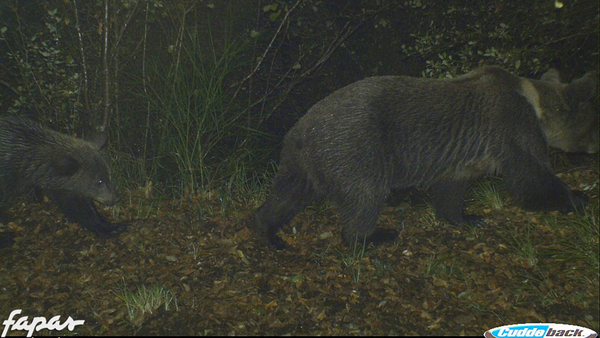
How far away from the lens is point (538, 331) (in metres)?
3.39

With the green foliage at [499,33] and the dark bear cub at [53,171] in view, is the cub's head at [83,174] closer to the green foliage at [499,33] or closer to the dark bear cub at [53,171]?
the dark bear cub at [53,171]

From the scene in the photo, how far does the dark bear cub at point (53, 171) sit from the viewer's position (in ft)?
17.5

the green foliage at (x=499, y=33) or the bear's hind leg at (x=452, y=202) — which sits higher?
the green foliage at (x=499, y=33)

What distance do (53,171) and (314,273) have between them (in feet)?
9.81

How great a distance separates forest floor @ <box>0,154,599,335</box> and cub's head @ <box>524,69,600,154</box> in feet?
1.00

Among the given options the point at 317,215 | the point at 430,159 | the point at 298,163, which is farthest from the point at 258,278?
the point at 430,159

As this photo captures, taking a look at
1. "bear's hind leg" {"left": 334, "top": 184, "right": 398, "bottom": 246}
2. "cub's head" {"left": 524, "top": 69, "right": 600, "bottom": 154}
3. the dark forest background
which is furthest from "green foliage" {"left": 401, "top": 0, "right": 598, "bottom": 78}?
"bear's hind leg" {"left": 334, "top": 184, "right": 398, "bottom": 246}

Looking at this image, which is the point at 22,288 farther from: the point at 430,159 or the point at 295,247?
the point at 430,159

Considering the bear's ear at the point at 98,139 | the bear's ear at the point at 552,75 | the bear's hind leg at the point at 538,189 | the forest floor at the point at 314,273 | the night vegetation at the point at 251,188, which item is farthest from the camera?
the bear's ear at the point at 98,139

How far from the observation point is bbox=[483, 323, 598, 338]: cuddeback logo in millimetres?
3354

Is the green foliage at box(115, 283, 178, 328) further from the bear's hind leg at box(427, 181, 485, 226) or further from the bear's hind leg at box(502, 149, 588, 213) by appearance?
the bear's hind leg at box(502, 149, 588, 213)

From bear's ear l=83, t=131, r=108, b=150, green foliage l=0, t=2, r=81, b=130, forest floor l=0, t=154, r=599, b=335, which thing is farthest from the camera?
green foliage l=0, t=2, r=81, b=130

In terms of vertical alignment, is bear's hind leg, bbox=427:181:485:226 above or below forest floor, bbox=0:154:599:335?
above

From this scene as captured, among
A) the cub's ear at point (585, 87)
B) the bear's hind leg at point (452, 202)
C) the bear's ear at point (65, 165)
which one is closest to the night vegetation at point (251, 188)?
the bear's hind leg at point (452, 202)
